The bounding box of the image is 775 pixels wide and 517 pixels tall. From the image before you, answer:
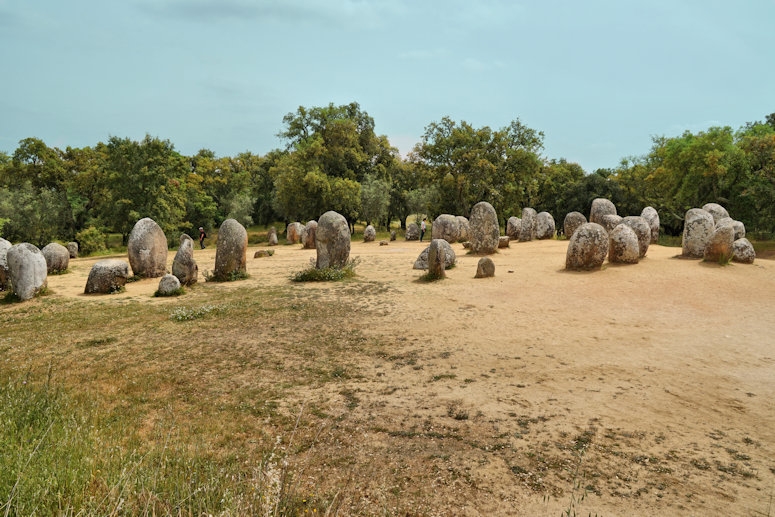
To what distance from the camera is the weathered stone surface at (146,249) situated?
14.6 meters

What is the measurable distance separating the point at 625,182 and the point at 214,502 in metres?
41.4

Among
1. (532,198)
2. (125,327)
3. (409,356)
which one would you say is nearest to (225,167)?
(532,198)

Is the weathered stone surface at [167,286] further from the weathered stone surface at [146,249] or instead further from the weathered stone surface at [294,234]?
the weathered stone surface at [294,234]

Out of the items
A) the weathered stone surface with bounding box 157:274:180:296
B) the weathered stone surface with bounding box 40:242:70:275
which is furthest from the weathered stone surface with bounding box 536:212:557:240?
the weathered stone surface with bounding box 40:242:70:275

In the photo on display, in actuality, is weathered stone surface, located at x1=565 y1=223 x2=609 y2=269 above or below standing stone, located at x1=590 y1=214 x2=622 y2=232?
below

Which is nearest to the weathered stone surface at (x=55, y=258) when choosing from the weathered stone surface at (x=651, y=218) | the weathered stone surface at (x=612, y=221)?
the weathered stone surface at (x=612, y=221)

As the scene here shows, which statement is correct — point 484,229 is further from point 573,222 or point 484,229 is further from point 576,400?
point 576,400

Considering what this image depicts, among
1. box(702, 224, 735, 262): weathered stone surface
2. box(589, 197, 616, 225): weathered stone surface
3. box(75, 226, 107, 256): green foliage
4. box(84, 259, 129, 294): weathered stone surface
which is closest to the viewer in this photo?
box(84, 259, 129, 294): weathered stone surface

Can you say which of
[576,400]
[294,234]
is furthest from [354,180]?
[576,400]

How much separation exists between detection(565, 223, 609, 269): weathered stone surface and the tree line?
14.3 m

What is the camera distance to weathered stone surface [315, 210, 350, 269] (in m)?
15.1

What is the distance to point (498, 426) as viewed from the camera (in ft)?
15.9

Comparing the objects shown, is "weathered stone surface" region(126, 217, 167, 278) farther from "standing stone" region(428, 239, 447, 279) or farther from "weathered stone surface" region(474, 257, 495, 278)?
"weathered stone surface" region(474, 257, 495, 278)

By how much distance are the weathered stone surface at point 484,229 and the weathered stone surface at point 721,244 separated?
8.19 metres
